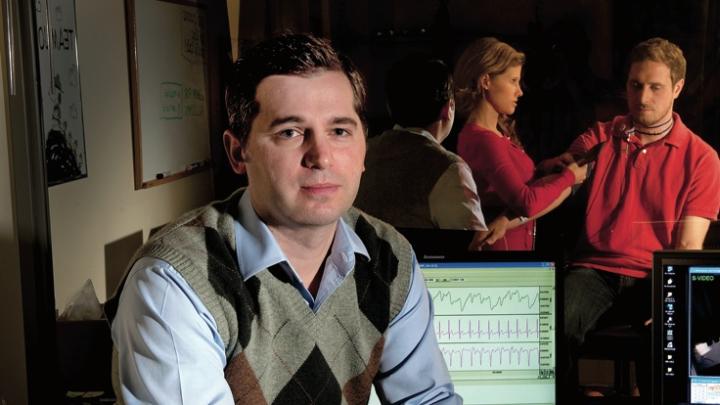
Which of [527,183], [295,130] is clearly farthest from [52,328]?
[527,183]

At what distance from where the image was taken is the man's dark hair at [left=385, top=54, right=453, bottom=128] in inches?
73.4

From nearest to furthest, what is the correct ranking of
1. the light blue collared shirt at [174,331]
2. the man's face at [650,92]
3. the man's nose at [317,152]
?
the light blue collared shirt at [174,331] → the man's nose at [317,152] → the man's face at [650,92]

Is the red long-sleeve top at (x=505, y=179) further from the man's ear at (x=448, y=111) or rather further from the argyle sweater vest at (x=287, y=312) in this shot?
the argyle sweater vest at (x=287, y=312)

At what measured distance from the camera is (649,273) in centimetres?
184

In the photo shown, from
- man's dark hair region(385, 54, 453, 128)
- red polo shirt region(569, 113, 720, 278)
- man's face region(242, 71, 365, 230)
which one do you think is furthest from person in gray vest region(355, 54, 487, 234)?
man's face region(242, 71, 365, 230)

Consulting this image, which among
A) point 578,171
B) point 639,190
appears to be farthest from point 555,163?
point 639,190

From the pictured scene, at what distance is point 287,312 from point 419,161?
687mm

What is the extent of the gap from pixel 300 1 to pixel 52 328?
0.88 m

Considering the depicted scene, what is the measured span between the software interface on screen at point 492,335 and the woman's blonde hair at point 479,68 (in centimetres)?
39

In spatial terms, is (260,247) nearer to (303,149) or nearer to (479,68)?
(303,149)

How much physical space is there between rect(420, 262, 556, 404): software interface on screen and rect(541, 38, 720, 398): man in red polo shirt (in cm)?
23

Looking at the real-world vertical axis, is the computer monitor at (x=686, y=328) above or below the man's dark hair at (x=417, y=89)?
below

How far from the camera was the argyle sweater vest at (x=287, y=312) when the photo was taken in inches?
46.9

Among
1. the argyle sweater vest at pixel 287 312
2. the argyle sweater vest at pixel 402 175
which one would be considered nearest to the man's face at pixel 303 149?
the argyle sweater vest at pixel 287 312
